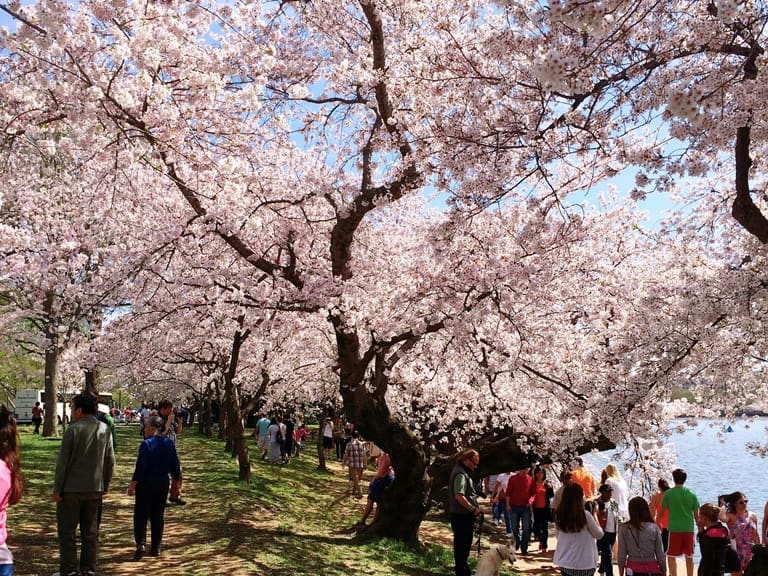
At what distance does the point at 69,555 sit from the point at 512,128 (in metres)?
5.77

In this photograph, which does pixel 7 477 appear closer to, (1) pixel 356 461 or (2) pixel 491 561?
(2) pixel 491 561

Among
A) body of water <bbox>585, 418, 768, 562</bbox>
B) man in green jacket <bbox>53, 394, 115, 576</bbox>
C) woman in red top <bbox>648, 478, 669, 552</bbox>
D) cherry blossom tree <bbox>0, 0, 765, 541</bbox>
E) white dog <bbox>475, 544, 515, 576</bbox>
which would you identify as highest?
cherry blossom tree <bbox>0, 0, 765, 541</bbox>

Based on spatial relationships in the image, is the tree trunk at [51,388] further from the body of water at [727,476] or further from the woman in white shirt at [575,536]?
the woman in white shirt at [575,536]

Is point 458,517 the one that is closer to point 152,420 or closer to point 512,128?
Result: point 152,420

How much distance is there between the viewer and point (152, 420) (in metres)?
7.70

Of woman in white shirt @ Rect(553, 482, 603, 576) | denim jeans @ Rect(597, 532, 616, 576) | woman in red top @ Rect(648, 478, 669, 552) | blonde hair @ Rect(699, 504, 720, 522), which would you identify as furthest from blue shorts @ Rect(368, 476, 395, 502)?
woman in white shirt @ Rect(553, 482, 603, 576)

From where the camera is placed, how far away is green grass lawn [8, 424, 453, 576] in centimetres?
788

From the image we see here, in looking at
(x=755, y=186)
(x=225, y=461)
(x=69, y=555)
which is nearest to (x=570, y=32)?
(x=755, y=186)

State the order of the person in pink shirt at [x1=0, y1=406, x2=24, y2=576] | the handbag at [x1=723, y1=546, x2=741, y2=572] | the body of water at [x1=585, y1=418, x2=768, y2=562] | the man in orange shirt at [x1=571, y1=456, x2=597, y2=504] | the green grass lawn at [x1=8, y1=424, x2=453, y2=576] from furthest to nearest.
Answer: the body of water at [x1=585, y1=418, x2=768, y2=562] < the man in orange shirt at [x1=571, y1=456, x2=597, y2=504] < the handbag at [x1=723, y1=546, x2=741, y2=572] < the green grass lawn at [x1=8, y1=424, x2=453, y2=576] < the person in pink shirt at [x1=0, y1=406, x2=24, y2=576]

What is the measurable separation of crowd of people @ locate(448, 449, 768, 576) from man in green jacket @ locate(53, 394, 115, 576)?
4.11 metres

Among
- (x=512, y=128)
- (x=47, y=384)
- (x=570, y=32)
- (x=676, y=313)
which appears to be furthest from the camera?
(x=47, y=384)

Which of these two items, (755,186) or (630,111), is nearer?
(630,111)

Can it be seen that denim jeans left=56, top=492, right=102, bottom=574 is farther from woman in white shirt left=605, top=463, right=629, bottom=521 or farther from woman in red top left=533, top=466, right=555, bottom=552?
woman in red top left=533, top=466, right=555, bottom=552

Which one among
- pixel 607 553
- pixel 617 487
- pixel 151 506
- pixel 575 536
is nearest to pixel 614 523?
pixel 607 553
